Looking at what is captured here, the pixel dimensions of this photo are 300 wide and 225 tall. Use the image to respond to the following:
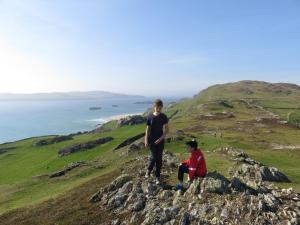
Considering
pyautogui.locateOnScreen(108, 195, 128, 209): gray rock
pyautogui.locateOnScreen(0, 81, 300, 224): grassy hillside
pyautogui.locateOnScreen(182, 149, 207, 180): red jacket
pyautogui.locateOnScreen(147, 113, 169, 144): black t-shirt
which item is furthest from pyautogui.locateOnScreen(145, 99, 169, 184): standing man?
pyautogui.locateOnScreen(0, 81, 300, 224): grassy hillside

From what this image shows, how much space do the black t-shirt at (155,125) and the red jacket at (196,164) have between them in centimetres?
256

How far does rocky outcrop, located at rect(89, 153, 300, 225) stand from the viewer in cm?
1792

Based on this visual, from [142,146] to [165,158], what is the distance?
17.5 meters

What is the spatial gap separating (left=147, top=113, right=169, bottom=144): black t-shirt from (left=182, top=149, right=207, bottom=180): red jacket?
8.39ft

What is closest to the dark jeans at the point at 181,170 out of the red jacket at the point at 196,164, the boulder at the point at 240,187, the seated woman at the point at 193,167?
the seated woman at the point at 193,167

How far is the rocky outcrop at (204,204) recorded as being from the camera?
706 inches

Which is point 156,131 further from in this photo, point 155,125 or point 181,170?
point 181,170

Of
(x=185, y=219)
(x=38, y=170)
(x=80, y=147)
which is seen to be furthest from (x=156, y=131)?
(x=80, y=147)

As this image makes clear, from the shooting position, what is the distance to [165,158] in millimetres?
33312

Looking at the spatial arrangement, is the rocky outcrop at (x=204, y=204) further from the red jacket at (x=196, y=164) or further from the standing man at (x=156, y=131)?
the standing man at (x=156, y=131)

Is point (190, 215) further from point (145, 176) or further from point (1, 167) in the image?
point (1, 167)

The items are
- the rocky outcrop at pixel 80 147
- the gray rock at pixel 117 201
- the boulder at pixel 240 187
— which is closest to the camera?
the boulder at pixel 240 187

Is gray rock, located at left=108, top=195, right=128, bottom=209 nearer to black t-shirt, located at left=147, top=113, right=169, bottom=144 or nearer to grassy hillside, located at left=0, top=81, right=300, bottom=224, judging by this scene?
grassy hillside, located at left=0, top=81, right=300, bottom=224

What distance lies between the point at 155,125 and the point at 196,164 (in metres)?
3.49
